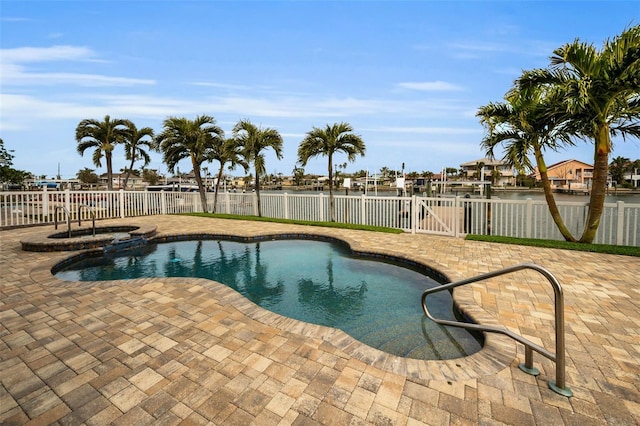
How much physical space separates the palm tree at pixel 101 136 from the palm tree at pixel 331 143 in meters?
12.9

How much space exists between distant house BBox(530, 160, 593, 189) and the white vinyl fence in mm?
69788

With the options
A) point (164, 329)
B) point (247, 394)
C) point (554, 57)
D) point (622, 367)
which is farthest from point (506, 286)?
point (554, 57)

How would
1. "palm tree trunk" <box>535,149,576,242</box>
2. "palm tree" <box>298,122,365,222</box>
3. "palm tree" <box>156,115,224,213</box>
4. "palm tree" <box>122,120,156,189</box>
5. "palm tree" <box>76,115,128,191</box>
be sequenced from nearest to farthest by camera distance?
"palm tree trunk" <box>535,149,576,242</box>, "palm tree" <box>298,122,365,222</box>, "palm tree" <box>156,115,224,213</box>, "palm tree" <box>76,115,128,191</box>, "palm tree" <box>122,120,156,189</box>

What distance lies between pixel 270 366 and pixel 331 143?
9158mm

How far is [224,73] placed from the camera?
14.1 metres

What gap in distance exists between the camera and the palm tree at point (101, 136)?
1650 centimetres

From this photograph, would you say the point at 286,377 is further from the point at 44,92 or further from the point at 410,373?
the point at 44,92

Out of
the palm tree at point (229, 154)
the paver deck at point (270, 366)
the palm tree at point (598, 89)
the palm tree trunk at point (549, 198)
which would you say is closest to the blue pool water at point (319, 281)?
the paver deck at point (270, 366)

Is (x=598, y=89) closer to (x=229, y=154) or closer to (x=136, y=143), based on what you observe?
(x=229, y=154)

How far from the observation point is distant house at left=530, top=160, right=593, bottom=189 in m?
66.5

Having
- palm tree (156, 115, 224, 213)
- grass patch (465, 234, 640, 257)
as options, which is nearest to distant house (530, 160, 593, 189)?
grass patch (465, 234, 640, 257)

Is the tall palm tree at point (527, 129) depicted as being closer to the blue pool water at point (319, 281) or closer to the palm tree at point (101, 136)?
the blue pool water at point (319, 281)

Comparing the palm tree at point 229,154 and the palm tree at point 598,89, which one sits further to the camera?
the palm tree at point 229,154

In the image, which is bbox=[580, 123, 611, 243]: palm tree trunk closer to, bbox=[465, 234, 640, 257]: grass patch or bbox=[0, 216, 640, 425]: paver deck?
bbox=[465, 234, 640, 257]: grass patch
